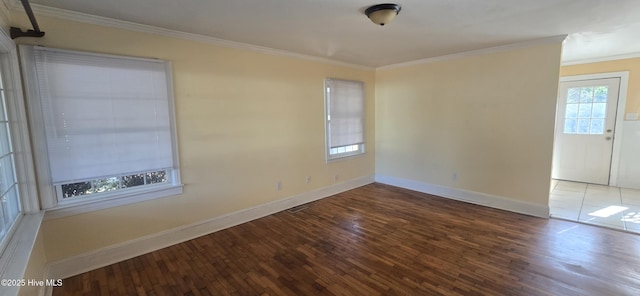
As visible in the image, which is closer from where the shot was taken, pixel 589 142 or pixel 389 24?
pixel 389 24

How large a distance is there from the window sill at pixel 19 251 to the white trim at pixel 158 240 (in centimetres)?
52

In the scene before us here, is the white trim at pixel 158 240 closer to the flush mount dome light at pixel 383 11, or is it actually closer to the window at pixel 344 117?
the window at pixel 344 117

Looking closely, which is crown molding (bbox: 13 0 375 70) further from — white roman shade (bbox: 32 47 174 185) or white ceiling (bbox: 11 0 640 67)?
white roman shade (bbox: 32 47 174 185)

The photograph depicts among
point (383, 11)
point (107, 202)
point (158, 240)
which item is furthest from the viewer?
point (158, 240)

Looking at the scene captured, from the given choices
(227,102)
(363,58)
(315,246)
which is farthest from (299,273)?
(363,58)

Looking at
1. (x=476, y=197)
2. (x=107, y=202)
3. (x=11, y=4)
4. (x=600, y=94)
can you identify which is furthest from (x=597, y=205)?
(x=11, y=4)

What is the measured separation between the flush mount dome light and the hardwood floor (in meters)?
2.24

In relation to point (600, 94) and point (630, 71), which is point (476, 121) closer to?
point (600, 94)

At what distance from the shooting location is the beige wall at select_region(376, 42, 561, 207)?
355 centimetres

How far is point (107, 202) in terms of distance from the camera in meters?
2.59

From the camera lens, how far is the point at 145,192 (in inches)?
110

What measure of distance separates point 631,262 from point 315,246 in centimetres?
297

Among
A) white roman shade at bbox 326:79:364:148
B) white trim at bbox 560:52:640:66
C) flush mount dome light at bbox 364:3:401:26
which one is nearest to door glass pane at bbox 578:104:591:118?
white trim at bbox 560:52:640:66

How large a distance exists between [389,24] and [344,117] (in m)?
2.24
